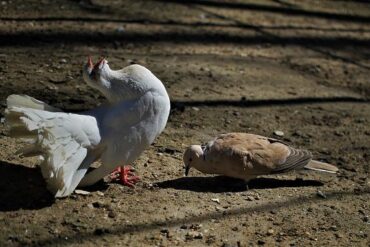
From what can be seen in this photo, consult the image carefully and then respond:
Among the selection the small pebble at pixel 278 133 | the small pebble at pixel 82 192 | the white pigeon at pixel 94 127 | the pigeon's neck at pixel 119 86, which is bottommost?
the small pebble at pixel 82 192

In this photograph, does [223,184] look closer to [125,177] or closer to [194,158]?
[194,158]

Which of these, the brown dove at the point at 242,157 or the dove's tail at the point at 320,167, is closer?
the brown dove at the point at 242,157

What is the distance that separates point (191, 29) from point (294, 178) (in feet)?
11.5

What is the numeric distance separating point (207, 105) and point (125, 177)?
176 cm

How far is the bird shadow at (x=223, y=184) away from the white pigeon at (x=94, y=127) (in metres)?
0.51

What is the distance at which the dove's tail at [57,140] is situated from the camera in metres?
3.14

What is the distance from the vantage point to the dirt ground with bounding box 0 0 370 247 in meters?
3.34

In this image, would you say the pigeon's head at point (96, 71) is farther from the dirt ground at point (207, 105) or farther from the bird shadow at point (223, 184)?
the bird shadow at point (223, 184)

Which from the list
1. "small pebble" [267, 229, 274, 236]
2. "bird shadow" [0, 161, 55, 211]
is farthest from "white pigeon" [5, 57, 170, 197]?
"small pebble" [267, 229, 274, 236]

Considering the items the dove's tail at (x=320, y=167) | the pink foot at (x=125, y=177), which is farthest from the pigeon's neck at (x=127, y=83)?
the dove's tail at (x=320, y=167)

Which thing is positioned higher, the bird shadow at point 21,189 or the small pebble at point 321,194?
the small pebble at point 321,194

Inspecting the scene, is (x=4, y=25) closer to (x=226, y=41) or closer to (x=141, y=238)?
(x=226, y=41)

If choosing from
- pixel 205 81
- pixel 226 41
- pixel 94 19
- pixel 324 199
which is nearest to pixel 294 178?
pixel 324 199

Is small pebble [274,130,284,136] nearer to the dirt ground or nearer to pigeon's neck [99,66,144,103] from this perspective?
the dirt ground
